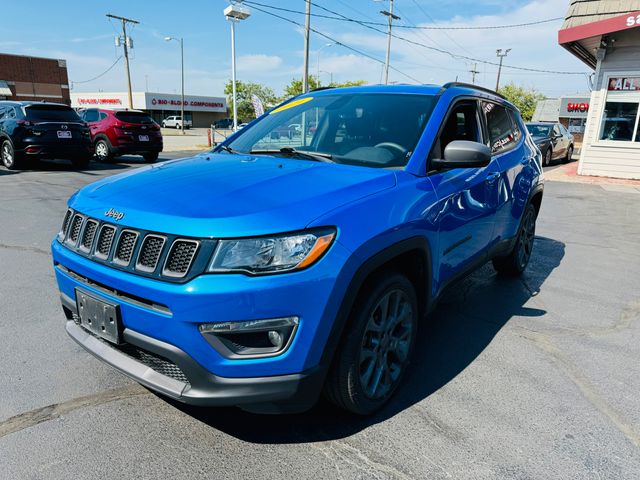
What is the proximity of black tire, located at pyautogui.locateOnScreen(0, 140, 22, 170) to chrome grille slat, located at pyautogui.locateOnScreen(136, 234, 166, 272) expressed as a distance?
11.9 meters

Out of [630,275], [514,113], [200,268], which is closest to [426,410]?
[200,268]

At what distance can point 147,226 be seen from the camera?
80.7 inches

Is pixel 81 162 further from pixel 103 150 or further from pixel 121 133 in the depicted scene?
pixel 121 133

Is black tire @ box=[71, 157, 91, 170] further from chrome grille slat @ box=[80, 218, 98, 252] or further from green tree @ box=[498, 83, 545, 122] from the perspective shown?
green tree @ box=[498, 83, 545, 122]

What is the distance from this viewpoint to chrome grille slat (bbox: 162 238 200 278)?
1945mm

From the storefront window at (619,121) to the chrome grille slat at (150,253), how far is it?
15.5 m

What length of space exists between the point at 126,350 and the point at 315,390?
914 millimetres

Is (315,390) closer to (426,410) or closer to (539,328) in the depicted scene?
(426,410)

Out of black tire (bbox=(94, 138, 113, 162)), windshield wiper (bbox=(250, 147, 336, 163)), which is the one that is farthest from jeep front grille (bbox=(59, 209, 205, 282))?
black tire (bbox=(94, 138, 113, 162))

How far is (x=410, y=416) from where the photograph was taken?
8.54ft

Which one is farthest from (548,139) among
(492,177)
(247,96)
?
(247,96)

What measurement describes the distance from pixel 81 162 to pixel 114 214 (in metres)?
12.6

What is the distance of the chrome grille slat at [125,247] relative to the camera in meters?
2.09

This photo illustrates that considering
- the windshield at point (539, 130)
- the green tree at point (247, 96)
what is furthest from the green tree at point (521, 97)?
the windshield at point (539, 130)
